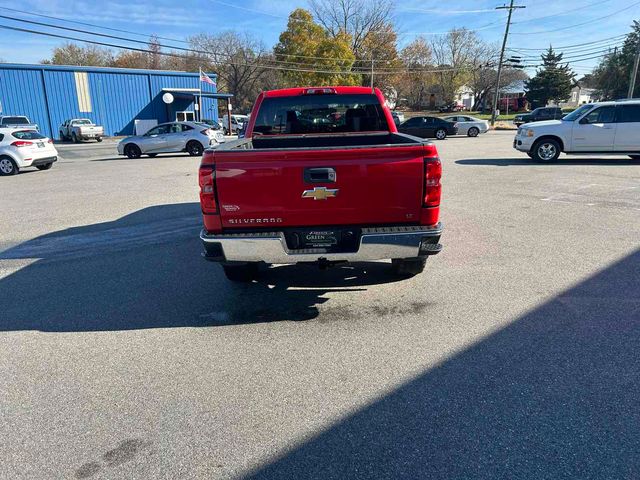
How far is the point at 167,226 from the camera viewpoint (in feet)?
25.0

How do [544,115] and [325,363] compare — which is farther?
[544,115]

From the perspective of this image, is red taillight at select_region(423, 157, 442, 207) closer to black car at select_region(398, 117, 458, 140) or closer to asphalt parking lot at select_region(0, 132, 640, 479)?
asphalt parking lot at select_region(0, 132, 640, 479)

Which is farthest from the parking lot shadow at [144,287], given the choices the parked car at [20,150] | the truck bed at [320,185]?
the parked car at [20,150]

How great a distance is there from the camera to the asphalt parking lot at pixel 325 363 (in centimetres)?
251

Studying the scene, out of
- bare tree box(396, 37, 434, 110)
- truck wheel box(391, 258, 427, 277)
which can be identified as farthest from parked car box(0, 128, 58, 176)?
bare tree box(396, 37, 434, 110)

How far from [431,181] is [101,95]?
1580 inches

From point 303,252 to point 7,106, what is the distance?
3878 cm

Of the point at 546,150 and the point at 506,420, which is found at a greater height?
the point at 546,150

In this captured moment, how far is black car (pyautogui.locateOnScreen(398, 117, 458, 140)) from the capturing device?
1181 inches

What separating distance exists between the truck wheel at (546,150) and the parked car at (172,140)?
42.7ft

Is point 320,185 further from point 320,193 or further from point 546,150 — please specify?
point 546,150

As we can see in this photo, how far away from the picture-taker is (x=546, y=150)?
1450 cm

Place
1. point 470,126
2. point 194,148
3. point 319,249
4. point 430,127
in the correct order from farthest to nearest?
point 470,126, point 430,127, point 194,148, point 319,249

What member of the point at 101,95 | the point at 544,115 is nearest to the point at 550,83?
the point at 544,115
